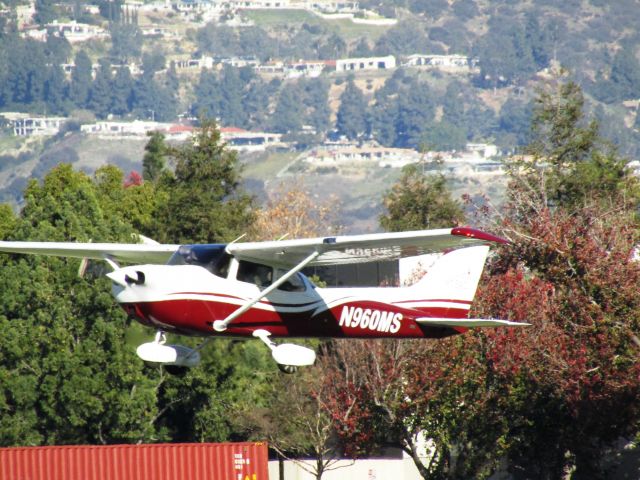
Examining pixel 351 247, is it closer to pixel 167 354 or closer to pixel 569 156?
pixel 167 354

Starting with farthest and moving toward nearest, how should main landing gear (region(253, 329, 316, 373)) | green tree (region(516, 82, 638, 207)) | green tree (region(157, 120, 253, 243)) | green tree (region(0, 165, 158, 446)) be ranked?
green tree (region(516, 82, 638, 207))
green tree (region(157, 120, 253, 243))
green tree (region(0, 165, 158, 446))
main landing gear (region(253, 329, 316, 373))

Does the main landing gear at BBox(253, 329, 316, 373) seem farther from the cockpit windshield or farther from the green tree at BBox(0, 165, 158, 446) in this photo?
the green tree at BBox(0, 165, 158, 446)

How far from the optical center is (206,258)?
74.1 feet

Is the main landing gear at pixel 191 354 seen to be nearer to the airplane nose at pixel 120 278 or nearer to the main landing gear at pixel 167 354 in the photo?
the main landing gear at pixel 167 354

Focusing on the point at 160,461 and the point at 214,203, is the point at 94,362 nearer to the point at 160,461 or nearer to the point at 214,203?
the point at 160,461

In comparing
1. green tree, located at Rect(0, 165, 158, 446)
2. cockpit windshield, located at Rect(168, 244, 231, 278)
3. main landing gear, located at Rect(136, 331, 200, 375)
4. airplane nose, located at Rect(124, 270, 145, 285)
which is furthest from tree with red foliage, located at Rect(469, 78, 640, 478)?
airplane nose, located at Rect(124, 270, 145, 285)

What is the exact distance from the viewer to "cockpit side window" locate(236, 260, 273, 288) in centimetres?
2295

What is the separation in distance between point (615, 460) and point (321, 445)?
9089mm

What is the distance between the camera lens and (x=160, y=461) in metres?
34.3

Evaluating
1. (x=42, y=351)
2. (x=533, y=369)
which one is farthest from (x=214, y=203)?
(x=533, y=369)

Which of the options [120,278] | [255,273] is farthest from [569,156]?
[120,278]

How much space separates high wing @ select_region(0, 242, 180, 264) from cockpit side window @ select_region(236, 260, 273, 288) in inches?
80.3

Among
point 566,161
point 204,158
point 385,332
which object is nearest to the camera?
point 385,332

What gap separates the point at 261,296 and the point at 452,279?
16.6ft
